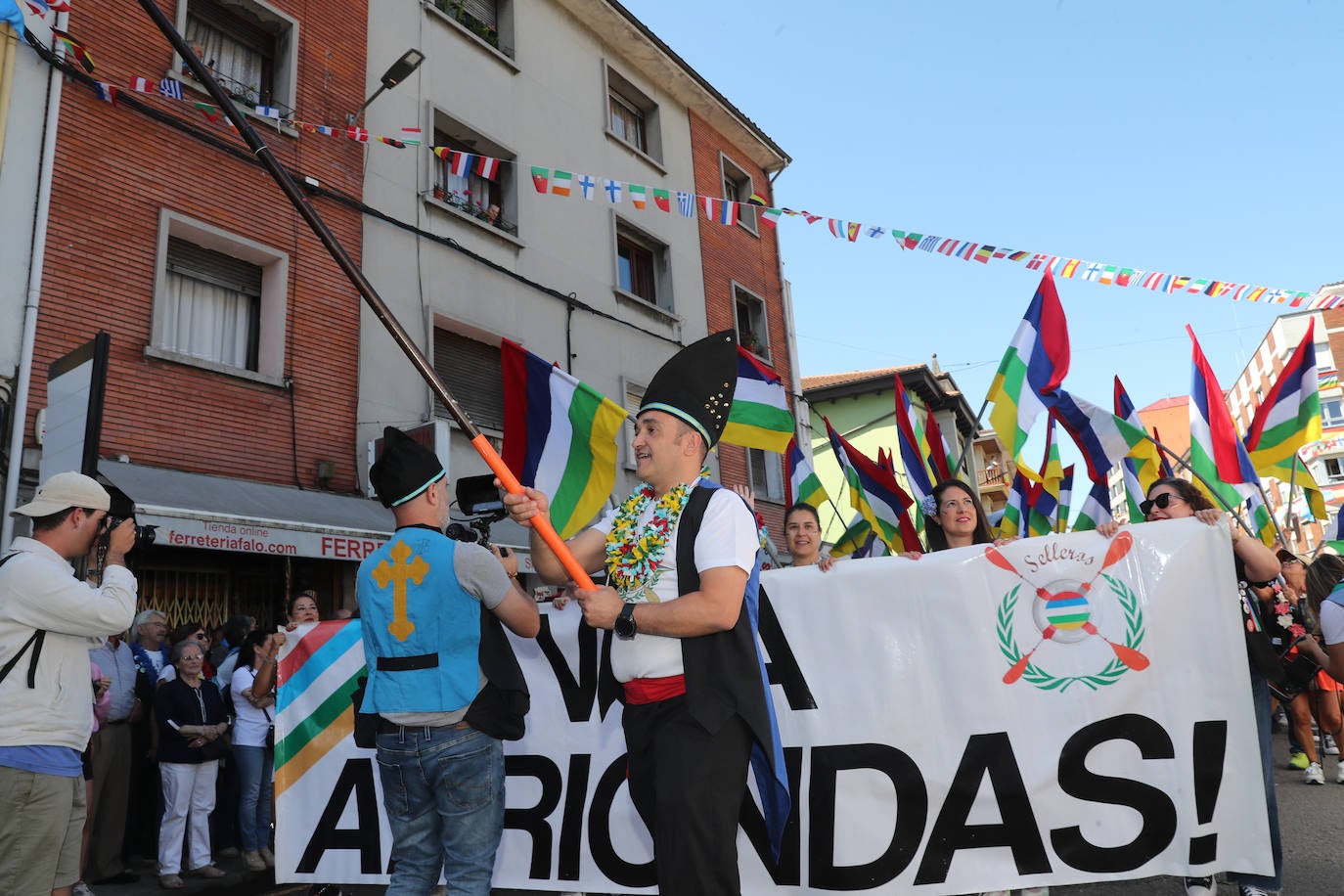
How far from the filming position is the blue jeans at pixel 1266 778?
3768 mm

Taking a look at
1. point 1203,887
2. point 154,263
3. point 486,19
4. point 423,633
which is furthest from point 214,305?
point 1203,887

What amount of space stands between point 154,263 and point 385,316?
7.67 metres

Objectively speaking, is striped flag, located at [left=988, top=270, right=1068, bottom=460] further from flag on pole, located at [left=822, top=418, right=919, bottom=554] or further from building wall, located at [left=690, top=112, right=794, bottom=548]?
building wall, located at [left=690, top=112, right=794, bottom=548]

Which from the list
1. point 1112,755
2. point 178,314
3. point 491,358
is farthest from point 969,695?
point 491,358

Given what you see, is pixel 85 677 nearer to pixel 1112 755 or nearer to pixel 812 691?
pixel 812 691

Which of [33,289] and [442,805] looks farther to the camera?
[33,289]

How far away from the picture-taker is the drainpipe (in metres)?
7.73

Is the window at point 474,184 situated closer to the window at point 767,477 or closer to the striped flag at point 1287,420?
the window at point 767,477

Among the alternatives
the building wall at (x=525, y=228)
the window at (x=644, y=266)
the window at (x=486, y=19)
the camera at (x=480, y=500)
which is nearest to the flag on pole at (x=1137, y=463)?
the camera at (x=480, y=500)

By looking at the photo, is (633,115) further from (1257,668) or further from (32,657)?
(32,657)

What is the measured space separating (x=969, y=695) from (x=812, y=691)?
2.29 feet

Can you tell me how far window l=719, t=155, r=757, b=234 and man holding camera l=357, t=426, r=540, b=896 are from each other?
17726 mm

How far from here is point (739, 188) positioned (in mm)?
21109

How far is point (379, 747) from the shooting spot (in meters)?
3.29
